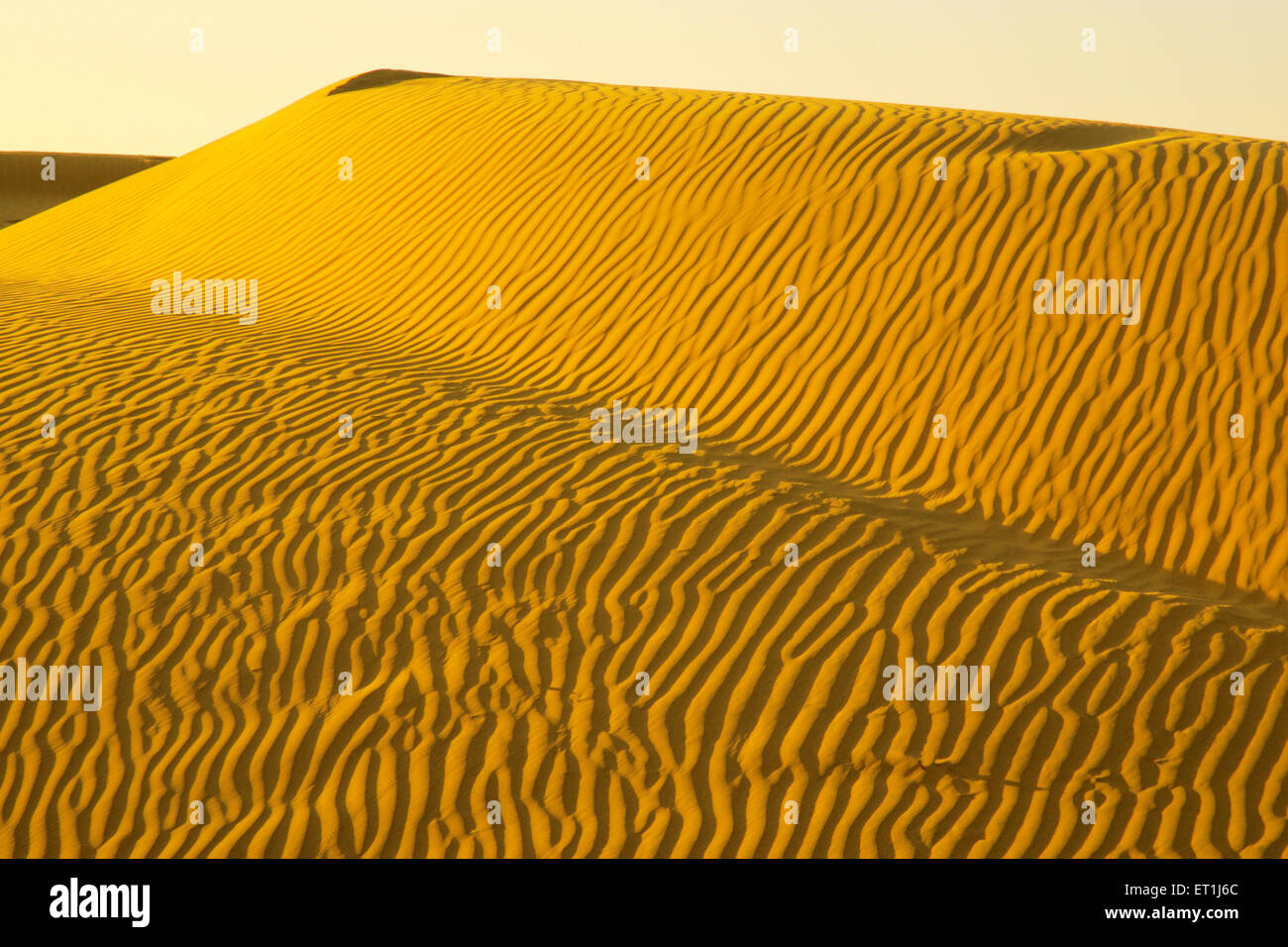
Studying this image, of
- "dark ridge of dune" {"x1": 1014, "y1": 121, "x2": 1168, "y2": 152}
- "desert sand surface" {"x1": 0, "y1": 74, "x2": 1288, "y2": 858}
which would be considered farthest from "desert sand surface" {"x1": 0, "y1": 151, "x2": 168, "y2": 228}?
"dark ridge of dune" {"x1": 1014, "y1": 121, "x2": 1168, "y2": 152}

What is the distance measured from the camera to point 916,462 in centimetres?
815

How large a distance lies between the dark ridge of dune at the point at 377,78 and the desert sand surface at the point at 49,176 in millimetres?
27320

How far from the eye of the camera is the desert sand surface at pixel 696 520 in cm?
500

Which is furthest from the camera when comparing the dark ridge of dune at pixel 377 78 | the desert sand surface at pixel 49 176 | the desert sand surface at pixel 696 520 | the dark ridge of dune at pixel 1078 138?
the desert sand surface at pixel 49 176

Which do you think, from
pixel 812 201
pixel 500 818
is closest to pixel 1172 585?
pixel 500 818

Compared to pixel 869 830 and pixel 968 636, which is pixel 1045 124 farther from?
pixel 869 830

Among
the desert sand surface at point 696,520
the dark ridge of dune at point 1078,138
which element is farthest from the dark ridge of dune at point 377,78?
the dark ridge of dune at point 1078,138

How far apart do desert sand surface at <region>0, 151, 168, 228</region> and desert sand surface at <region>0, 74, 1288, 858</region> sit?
34622 millimetres

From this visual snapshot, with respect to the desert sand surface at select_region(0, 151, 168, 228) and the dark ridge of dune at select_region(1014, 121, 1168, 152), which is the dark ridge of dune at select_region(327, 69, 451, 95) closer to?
the dark ridge of dune at select_region(1014, 121, 1168, 152)

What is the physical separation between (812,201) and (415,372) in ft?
15.5

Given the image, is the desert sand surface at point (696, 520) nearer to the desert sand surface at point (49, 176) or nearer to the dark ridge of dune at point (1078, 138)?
the dark ridge of dune at point (1078, 138)

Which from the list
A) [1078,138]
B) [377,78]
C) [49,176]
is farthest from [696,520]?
[49,176]

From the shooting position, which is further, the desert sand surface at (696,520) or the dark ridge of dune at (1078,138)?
the dark ridge of dune at (1078,138)

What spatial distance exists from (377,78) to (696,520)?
16.5 metres
